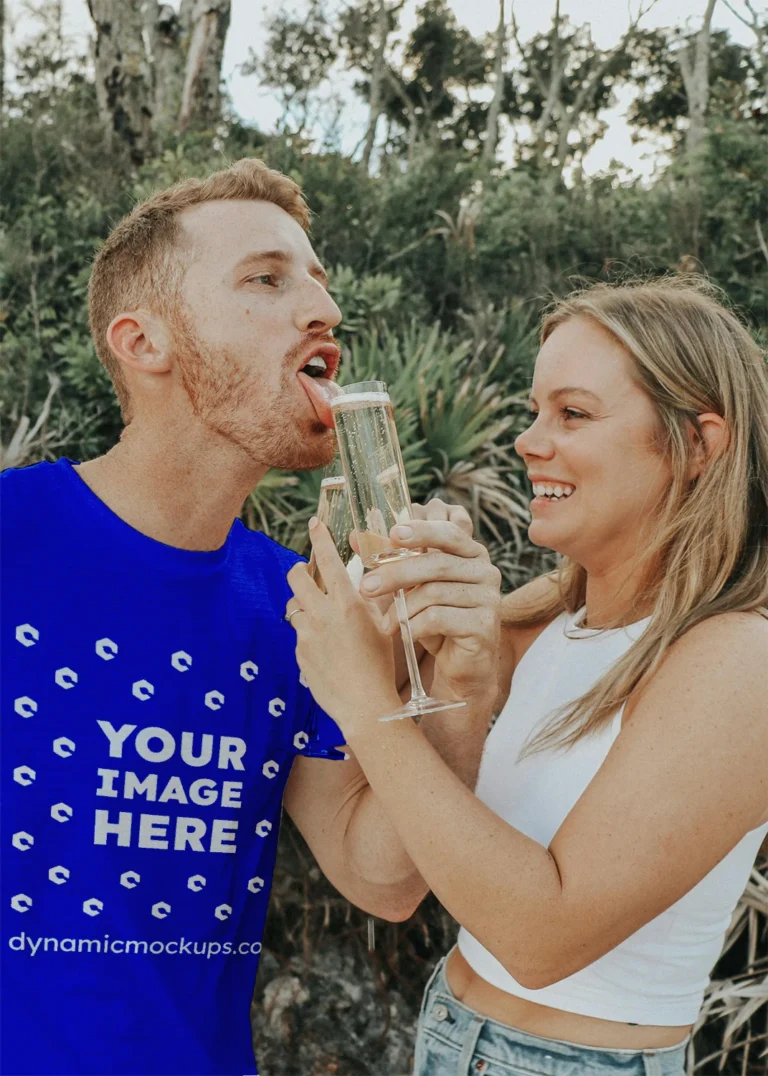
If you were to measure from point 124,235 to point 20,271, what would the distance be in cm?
470

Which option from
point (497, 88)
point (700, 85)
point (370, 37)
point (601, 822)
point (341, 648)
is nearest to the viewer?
point (601, 822)

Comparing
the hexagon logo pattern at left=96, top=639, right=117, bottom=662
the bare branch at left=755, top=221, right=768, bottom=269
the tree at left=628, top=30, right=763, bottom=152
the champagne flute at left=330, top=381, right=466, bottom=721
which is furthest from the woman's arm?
the tree at left=628, top=30, right=763, bottom=152

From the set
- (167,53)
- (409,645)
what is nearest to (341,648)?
(409,645)

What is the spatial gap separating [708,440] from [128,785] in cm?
146

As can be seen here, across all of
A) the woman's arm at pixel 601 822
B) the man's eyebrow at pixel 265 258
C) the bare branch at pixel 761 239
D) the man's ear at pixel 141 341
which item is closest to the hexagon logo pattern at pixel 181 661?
the woman's arm at pixel 601 822

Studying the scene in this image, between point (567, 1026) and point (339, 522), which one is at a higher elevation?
point (339, 522)

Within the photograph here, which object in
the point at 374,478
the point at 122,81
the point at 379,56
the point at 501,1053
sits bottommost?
the point at 501,1053

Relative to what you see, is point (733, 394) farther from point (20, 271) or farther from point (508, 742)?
point (20, 271)

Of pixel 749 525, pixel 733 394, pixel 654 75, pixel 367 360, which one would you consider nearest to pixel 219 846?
pixel 749 525

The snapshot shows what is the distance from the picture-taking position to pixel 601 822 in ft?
5.80

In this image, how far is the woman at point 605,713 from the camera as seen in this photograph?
1.76 m

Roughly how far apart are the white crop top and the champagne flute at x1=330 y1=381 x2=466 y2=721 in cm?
40

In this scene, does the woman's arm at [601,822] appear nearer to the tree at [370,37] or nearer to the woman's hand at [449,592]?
the woman's hand at [449,592]

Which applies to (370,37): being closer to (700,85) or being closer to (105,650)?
(700,85)
